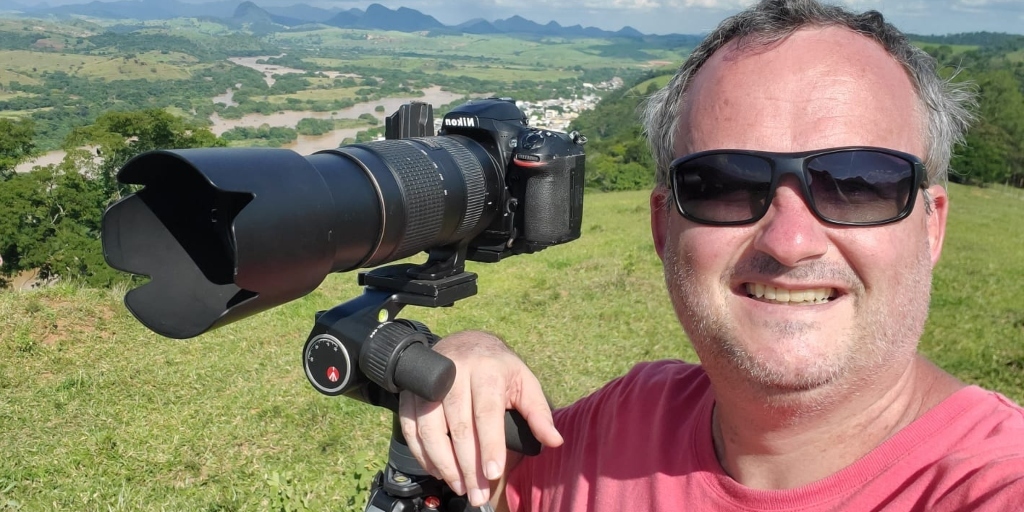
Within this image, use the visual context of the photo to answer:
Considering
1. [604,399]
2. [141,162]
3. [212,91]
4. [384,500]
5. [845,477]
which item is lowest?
[212,91]

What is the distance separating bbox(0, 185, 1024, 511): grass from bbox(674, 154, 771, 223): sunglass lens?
8.35ft

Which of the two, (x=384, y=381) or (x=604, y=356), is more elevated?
(x=384, y=381)

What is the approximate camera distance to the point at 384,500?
5.23 ft

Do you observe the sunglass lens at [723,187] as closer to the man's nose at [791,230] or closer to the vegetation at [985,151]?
the man's nose at [791,230]

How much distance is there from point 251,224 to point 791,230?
0.89m

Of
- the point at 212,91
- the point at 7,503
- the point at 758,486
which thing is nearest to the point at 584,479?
the point at 758,486

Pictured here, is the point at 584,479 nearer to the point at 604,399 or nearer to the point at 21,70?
the point at 604,399

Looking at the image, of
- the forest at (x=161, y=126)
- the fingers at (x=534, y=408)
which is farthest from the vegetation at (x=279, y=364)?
the forest at (x=161, y=126)

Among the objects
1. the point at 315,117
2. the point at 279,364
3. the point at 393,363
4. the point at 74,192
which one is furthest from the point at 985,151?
the point at 315,117

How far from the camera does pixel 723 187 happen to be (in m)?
1.31

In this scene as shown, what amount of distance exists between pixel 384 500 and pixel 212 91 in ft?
227

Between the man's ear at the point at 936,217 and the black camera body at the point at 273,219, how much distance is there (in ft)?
3.18

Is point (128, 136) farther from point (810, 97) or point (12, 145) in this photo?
point (810, 97)

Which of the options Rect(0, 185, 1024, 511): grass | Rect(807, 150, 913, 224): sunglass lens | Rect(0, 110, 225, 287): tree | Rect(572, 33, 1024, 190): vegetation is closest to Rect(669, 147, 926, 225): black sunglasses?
Rect(807, 150, 913, 224): sunglass lens
